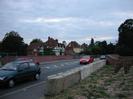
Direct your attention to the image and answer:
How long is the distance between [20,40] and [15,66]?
75.5 m

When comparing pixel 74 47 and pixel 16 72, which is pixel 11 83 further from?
pixel 74 47

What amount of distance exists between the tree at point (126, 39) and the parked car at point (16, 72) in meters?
65.4

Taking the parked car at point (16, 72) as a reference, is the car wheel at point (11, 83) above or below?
below

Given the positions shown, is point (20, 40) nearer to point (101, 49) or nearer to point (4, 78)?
point (101, 49)

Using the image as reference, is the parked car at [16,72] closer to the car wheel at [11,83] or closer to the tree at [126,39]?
the car wheel at [11,83]

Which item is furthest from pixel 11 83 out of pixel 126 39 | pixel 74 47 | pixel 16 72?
pixel 74 47

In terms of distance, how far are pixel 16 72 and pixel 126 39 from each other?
82639 mm

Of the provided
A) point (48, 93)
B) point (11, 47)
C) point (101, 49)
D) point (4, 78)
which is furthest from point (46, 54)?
point (101, 49)

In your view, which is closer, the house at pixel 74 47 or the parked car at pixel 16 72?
the parked car at pixel 16 72

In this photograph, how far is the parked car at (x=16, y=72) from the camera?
56.5ft

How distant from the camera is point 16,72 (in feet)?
59.8

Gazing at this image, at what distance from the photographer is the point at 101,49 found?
450ft

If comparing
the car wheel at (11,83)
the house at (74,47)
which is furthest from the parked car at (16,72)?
the house at (74,47)

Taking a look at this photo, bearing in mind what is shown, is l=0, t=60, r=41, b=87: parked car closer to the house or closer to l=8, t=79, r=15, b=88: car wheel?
l=8, t=79, r=15, b=88: car wheel
